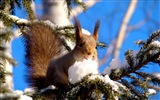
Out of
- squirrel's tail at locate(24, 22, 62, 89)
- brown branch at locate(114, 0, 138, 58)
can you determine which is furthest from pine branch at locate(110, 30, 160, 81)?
brown branch at locate(114, 0, 138, 58)

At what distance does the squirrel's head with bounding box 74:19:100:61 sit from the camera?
1822 mm

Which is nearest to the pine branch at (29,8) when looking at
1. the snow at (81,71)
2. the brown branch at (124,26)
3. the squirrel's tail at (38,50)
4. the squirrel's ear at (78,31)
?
the squirrel's tail at (38,50)

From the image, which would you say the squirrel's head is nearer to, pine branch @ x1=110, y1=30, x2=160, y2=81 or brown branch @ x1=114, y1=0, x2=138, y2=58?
pine branch @ x1=110, y1=30, x2=160, y2=81

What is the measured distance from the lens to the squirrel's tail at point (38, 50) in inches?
76.2

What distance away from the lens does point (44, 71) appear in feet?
6.65

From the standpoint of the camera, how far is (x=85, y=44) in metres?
1.87

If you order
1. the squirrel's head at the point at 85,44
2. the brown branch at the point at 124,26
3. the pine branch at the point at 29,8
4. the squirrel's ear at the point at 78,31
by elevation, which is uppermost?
the brown branch at the point at 124,26

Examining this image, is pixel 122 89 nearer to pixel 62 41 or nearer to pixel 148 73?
pixel 148 73

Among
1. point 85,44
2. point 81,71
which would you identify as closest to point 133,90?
point 81,71

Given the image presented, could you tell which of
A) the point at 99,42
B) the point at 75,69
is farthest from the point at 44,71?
the point at 75,69

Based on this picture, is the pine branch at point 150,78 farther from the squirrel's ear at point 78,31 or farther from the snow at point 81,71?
the squirrel's ear at point 78,31

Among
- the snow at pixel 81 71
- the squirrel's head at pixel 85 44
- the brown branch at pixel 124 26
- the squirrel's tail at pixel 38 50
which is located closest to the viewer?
the snow at pixel 81 71

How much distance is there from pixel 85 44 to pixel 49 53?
0.74ft

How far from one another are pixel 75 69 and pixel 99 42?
59 centimetres
